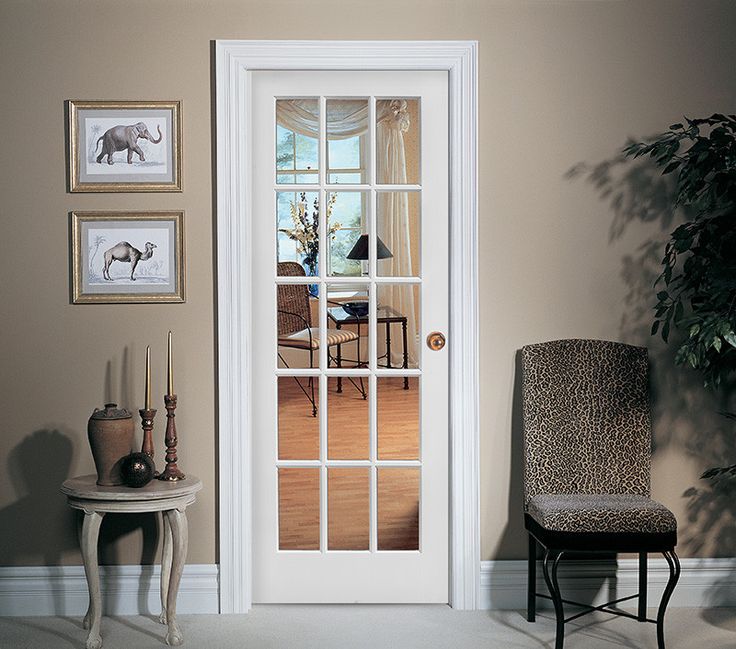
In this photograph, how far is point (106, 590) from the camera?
3.30 m

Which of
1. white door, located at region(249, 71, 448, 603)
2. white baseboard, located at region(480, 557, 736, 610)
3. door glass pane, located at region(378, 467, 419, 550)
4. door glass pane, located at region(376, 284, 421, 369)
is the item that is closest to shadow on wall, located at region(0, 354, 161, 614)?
white door, located at region(249, 71, 448, 603)

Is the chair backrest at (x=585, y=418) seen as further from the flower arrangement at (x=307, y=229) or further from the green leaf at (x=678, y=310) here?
the flower arrangement at (x=307, y=229)

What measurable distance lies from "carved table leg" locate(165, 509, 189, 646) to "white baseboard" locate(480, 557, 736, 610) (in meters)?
1.15

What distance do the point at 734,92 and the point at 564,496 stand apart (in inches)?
65.8

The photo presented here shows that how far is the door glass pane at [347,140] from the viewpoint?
3.34 m

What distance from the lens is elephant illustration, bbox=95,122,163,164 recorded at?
326 cm

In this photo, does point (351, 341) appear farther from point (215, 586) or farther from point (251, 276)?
point (215, 586)

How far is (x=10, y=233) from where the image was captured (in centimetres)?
327

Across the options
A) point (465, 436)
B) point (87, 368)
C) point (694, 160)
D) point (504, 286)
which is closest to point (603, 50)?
point (694, 160)

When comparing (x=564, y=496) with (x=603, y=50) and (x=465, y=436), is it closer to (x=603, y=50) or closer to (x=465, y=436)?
(x=465, y=436)

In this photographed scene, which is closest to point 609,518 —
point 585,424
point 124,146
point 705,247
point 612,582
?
point 585,424

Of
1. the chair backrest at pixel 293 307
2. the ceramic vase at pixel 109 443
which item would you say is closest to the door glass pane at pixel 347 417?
the chair backrest at pixel 293 307

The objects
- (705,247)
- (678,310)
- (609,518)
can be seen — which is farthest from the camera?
(705,247)

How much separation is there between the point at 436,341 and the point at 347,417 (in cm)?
46
